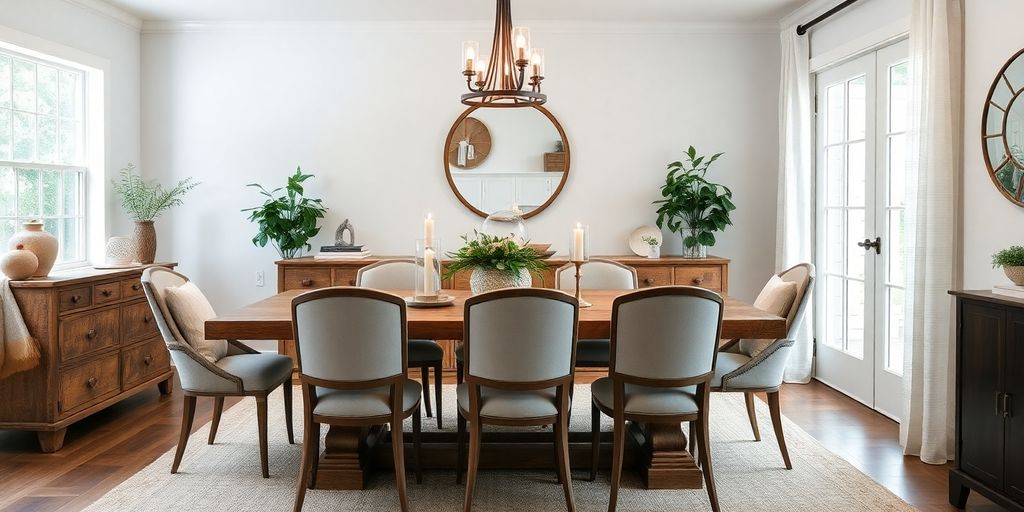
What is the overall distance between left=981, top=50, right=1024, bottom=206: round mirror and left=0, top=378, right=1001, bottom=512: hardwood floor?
127 cm

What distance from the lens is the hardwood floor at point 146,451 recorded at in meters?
2.99

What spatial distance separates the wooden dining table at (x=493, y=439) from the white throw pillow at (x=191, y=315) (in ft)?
0.65

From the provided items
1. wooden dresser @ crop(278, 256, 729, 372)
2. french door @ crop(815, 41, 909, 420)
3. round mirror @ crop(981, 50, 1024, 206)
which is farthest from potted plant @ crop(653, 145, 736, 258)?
round mirror @ crop(981, 50, 1024, 206)

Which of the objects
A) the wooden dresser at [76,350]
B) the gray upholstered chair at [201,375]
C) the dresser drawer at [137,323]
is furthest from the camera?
the dresser drawer at [137,323]

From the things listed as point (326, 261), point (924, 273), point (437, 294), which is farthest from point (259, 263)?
point (924, 273)

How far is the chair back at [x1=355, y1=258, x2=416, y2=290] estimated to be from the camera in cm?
414

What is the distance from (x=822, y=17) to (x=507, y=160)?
2315 millimetres

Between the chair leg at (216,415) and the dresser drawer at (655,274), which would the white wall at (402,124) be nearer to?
the dresser drawer at (655,274)

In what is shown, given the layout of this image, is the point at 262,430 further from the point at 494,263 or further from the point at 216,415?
the point at 494,263

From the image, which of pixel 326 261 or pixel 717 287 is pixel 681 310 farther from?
pixel 326 261

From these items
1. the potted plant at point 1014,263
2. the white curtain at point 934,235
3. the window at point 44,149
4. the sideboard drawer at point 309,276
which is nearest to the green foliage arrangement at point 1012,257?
the potted plant at point 1014,263

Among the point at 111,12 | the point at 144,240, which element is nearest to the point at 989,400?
the point at 144,240

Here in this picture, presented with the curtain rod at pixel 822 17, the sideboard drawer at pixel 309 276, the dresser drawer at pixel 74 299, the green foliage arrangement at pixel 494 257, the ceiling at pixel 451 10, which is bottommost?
the dresser drawer at pixel 74 299

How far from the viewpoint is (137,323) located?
4.37 m
